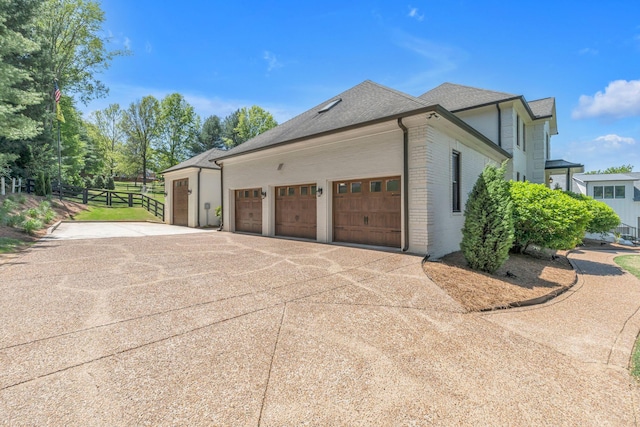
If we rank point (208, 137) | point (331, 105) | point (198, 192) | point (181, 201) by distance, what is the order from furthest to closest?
1. point (208, 137)
2. point (181, 201)
3. point (198, 192)
4. point (331, 105)

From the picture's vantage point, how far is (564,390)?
2.41 meters

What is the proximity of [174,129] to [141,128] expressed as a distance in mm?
4193

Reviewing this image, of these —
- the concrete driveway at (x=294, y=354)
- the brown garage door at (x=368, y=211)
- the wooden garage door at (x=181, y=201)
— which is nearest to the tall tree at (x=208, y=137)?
the wooden garage door at (x=181, y=201)

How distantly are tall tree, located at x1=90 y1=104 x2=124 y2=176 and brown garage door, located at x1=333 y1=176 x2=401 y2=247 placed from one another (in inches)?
1702

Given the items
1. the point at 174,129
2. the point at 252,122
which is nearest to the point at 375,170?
the point at 252,122

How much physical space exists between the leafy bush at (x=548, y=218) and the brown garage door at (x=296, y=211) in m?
6.19

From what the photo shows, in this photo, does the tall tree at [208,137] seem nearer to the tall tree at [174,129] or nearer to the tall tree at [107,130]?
the tall tree at [174,129]

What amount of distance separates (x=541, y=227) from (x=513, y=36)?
6.68m

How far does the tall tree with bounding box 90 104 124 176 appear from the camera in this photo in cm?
3998

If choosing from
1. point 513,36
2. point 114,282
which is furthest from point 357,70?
point 114,282

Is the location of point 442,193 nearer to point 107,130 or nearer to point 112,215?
point 112,215

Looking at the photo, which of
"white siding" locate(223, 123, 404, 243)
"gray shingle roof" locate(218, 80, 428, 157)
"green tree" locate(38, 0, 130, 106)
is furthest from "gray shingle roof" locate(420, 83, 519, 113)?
"green tree" locate(38, 0, 130, 106)

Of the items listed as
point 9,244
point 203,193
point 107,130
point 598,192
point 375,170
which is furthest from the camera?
point 107,130

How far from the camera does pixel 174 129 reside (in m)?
34.3
